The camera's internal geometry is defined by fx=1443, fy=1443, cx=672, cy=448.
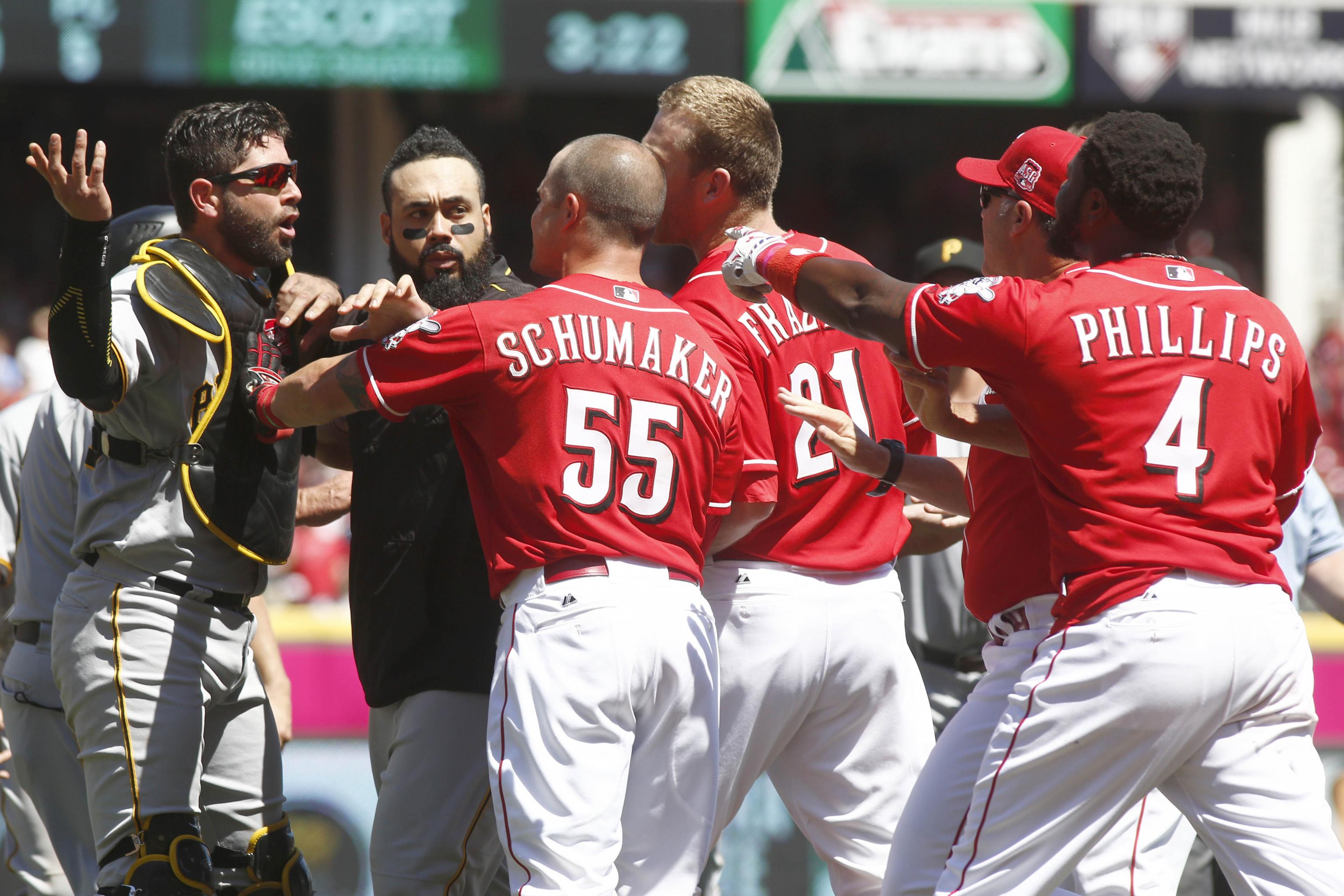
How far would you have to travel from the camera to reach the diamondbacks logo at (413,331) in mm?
3225

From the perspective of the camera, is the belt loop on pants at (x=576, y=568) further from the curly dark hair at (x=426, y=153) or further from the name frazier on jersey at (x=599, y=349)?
the curly dark hair at (x=426, y=153)

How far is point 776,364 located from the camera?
3801 millimetres

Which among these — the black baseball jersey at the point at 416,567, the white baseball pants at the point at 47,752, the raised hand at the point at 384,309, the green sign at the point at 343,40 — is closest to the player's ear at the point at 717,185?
the black baseball jersey at the point at 416,567

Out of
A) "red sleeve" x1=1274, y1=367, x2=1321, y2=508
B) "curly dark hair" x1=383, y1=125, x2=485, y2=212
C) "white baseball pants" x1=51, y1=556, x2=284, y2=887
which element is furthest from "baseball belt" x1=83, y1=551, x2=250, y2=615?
"red sleeve" x1=1274, y1=367, x2=1321, y2=508

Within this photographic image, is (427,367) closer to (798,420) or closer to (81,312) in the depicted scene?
(81,312)

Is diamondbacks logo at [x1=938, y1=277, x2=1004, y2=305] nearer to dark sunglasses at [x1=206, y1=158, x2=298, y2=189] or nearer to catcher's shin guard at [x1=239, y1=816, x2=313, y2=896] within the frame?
dark sunglasses at [x1=206, y1=158, x2=298, y2=189]

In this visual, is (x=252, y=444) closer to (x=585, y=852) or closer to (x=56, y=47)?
(x=585, y=852)

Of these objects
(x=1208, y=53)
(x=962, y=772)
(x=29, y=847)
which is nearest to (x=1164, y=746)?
Answer: (x=962, y=772)

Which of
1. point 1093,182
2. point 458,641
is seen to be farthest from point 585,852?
point 1093,182

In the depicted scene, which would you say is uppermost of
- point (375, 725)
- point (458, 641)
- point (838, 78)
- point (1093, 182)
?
point (838, 78)

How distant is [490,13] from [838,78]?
9.67ft

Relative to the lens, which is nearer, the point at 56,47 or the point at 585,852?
the point at 585,852

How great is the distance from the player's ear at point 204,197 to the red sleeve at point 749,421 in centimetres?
132

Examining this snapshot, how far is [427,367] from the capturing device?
321cm
